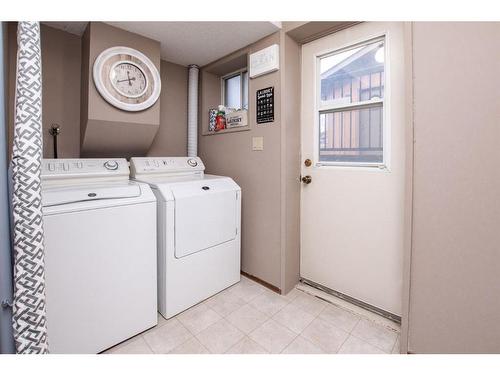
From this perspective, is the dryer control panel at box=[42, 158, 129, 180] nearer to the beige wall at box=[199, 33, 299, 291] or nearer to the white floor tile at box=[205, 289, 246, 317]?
the beige wall at box=[199, 33, 299, 291]

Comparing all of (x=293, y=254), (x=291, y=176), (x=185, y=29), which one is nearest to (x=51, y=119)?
(x=185, y=29)

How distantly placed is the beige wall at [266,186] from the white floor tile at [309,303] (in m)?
0.14

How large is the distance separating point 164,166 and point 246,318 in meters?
1.37

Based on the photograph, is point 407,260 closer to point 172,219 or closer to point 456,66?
point 456,66

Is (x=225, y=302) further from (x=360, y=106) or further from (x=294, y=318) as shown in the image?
(x=360, y=106)

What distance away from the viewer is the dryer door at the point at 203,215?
1758mm

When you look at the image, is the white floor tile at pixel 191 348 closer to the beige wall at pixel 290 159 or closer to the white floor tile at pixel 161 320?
the white floor tile at pixel 161 320

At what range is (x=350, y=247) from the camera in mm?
1922

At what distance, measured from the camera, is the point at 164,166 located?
2076 millimetres

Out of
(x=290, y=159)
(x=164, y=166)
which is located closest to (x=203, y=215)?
(x=164, y=166)

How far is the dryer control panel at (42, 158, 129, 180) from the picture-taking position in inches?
60.1

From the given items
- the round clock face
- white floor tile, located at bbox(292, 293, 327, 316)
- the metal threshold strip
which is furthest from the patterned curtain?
the metal threshold strip

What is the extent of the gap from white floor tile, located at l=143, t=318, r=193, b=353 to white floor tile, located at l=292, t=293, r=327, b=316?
0.87 metres

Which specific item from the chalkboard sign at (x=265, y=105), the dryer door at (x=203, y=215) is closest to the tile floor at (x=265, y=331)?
the dryer door at (x=203, y=215)
